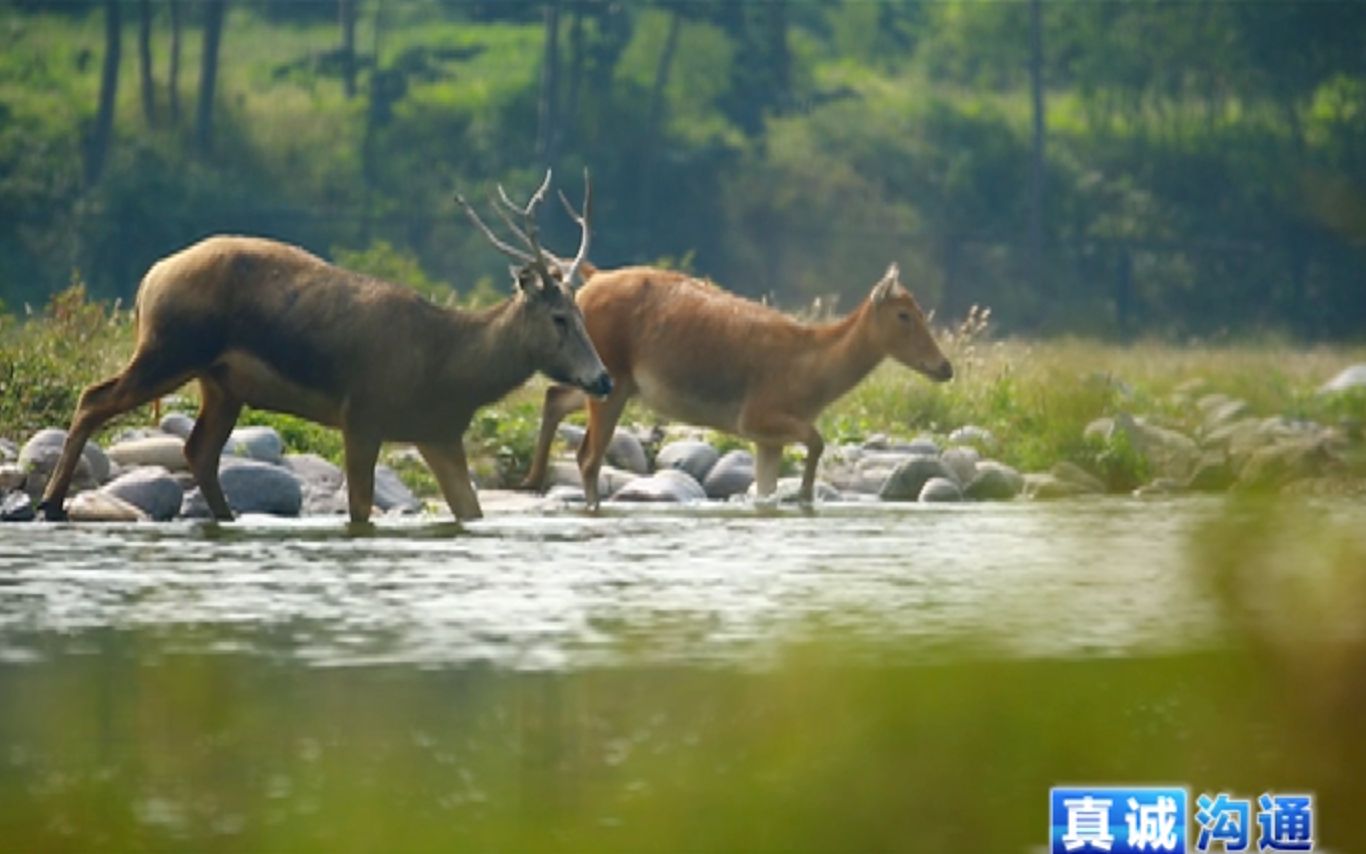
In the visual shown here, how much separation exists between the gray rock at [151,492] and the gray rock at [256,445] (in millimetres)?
1086

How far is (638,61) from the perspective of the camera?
4934 cm

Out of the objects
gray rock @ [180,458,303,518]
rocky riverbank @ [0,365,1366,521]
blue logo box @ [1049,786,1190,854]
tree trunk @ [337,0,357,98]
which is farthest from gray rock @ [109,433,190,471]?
tree trunk @ [337,0,357,98]

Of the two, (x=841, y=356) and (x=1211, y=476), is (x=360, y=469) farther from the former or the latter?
(x=1211, y=476)

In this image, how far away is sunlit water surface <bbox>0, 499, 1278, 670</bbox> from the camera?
9750 millimetres

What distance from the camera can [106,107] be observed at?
4303 cm

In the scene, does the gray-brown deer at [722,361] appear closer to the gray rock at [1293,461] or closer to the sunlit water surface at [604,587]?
the sunlit water surface at [604,587]

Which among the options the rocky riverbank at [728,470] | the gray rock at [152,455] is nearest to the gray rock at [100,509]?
the rocky riverbank at [728,470]

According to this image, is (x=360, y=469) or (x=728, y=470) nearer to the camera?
(x=360, y=469)

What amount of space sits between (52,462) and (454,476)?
2.27 m

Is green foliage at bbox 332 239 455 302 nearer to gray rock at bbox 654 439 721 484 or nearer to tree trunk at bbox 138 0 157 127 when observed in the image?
tree trunk at bbox 138 0 157 127

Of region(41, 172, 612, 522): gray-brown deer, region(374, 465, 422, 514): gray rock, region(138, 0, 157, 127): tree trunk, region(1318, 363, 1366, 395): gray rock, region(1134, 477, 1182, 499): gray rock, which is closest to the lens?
region(41, 172, 612, 522): gray-brown deer

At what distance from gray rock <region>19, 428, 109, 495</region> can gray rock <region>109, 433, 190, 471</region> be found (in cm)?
21

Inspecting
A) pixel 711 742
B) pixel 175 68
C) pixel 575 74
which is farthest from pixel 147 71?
pixel 711 742

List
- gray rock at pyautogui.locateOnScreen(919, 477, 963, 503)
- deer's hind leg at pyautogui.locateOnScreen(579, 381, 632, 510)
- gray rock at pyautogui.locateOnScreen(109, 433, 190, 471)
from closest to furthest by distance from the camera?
1. gray rock at pyautogui.locateOnScreen(109, 433, 190, 471)
2. deer's hind leg at pyautogui.locateOnScreen(579, 381, 632, 510)
3. gray rock at pyautogui.locateOnScreen(919, 477, 963, 503)
